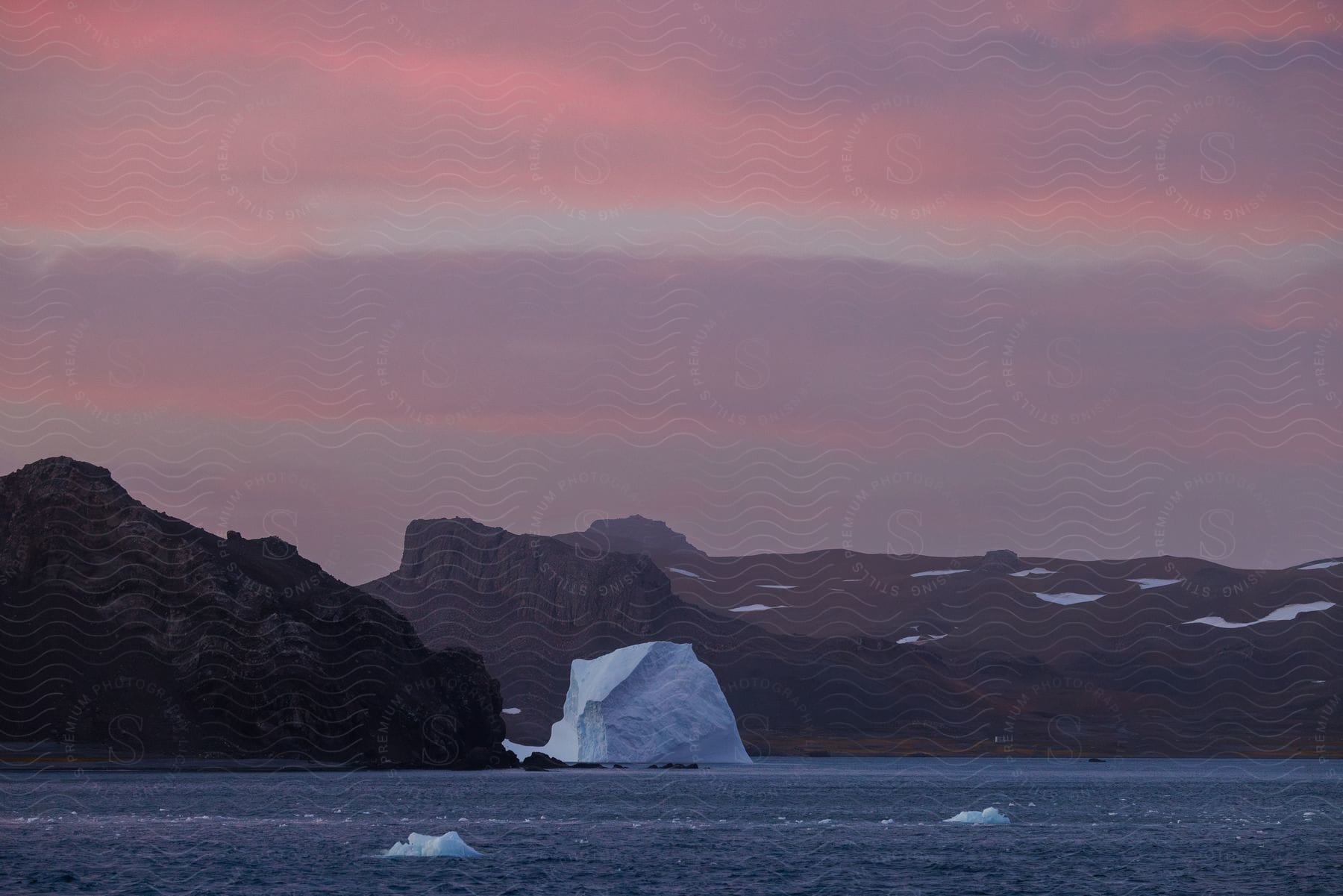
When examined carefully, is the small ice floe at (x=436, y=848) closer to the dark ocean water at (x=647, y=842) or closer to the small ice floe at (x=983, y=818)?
the dark ocean water at (x=647, y=842)

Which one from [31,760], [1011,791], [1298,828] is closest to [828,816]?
[1298,828]

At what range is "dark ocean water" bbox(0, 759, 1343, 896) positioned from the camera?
66.4m

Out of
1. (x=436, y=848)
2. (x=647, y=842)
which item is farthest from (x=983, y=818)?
(x=436, y=848)

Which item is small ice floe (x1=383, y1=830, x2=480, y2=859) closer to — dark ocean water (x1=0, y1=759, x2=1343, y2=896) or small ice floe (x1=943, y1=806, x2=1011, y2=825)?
dark ocean water (x1=0, y1=759, x2=1343, y2=896)

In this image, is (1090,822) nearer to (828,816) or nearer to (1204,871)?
(828,816)

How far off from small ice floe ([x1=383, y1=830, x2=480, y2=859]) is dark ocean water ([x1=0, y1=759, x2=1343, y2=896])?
55 centimetres

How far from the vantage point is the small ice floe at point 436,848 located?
74562 millimetres

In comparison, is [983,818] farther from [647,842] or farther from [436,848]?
[436,848]

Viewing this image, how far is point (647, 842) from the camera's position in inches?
3401

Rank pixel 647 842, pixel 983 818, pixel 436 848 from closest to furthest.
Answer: pixel 436 848 < pixel 647 842 < pixel 983 818

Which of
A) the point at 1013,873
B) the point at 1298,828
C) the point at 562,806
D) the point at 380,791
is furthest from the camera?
the point at 380,791

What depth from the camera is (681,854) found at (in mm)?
79125

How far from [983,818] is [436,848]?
44.0m

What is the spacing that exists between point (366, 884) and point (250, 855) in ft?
42.8
